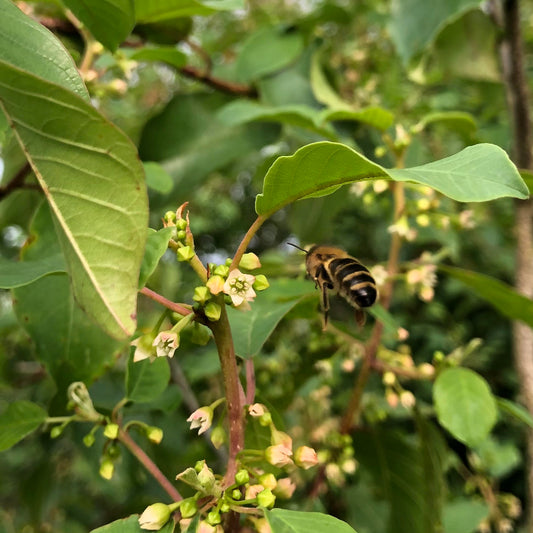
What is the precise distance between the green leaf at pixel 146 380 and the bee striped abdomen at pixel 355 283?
221mm

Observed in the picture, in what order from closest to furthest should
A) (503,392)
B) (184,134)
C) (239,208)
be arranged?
(184,134), (503,392), (239,208)

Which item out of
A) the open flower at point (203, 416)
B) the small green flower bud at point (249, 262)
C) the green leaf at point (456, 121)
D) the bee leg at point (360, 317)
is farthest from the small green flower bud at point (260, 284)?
the green leaf at point (456, 121)

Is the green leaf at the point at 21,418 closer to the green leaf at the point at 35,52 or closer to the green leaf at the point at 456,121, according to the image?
the green leaf at the point at 35,52

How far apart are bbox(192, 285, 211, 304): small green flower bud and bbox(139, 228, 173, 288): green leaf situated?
0.04 m

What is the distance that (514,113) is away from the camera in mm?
999

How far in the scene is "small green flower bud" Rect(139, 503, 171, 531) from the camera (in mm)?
486

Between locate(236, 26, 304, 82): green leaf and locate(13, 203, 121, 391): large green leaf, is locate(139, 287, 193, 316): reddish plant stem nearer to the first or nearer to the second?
locate(13, 203, 121, 391): large green leaf

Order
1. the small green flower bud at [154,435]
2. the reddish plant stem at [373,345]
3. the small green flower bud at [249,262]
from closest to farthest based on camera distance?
1. the small green flower bud at [249,262]
2. the small green flower bud at [154,435]
3. the reddish plant stem at [373,345]

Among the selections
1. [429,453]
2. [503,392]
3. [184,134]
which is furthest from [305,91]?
[503,392]

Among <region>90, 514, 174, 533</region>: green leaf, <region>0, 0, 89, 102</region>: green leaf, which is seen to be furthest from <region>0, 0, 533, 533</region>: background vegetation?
<region>90, 514, 174, 533</region>: green leaf

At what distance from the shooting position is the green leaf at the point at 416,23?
1.02 m

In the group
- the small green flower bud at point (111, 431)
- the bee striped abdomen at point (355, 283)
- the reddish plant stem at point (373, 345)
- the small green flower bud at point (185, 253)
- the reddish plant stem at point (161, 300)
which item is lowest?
the reddish plant stem at point (373, 345)

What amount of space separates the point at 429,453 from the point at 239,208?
1.92 meters

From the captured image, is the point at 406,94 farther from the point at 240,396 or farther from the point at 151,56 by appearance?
the point at 240,396
